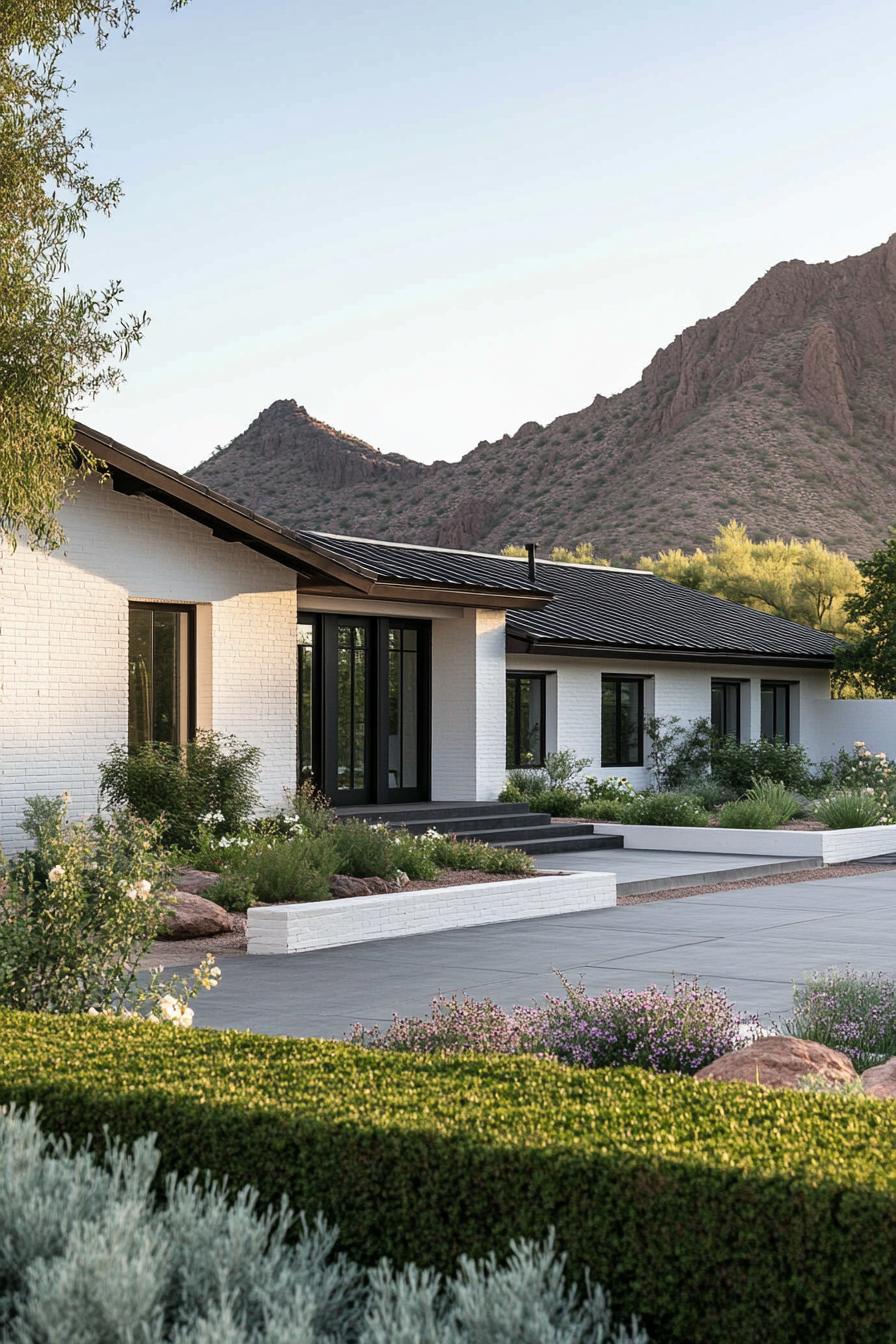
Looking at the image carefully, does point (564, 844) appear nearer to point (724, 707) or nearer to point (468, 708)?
point (468, 708)

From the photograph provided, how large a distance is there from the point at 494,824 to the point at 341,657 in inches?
131

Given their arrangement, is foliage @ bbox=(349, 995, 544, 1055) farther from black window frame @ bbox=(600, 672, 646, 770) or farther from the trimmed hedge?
black window frame @ bbox=(600, 672, 646, 770)

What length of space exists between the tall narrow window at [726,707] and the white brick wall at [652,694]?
167mm

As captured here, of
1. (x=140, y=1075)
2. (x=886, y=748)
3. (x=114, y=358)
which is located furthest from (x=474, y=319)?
(x=140, y=1075)

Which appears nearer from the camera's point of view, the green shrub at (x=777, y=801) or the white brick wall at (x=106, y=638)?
the white brick wall at (x=106, y=638)

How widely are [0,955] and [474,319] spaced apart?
39790 mm

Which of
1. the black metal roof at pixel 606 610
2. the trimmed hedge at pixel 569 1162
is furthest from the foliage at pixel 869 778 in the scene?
the trimmed hedge at pixel 569 1162

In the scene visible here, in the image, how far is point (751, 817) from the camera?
23.7 meters

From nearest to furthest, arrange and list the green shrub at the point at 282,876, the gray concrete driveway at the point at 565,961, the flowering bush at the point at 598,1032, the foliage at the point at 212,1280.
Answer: the foliage at the point at 212,1280 → the flowering bush at the point at 598,1032 → the gray concrete driveway at the point at 565,961 → the green shrub at the point at 282,876

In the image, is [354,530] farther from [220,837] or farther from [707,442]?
[220,837]

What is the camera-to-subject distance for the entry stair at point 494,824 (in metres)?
21.8

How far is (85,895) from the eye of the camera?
8211mm

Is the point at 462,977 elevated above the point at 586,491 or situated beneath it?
situated beneath

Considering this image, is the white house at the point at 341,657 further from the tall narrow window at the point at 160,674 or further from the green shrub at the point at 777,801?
the green shrub at the point at 777,801
